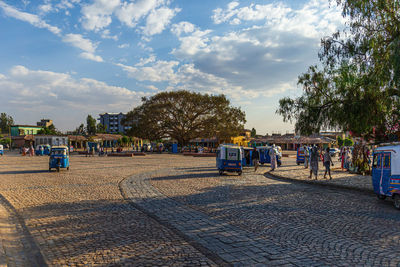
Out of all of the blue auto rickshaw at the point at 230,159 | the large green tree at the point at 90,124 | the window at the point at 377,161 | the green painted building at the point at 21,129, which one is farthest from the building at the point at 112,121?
the window at the point at 377,161

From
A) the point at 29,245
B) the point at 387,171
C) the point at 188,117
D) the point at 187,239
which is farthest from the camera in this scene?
the point at 188,117

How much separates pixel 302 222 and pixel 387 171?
3.98 m

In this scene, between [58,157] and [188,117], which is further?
[188,117]

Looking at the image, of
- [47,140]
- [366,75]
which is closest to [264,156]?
[366,75]

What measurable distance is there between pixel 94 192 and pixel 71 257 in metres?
6.38

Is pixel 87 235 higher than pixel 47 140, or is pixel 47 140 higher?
pixel 47 140

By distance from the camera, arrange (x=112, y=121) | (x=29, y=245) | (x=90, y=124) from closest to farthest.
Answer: (x=29, y=245) → (x=90, y=124) → (x=112, y=121)

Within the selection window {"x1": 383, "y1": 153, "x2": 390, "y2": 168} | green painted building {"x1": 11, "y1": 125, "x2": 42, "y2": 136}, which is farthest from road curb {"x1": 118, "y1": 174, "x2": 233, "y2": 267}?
green painted building {"x1": 11, "y1": 125, "x2": 42, "y2": 136}

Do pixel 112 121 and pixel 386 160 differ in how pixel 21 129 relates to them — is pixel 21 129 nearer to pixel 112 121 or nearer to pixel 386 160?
pixel 112 121

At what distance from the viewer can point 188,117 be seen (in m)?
54.9

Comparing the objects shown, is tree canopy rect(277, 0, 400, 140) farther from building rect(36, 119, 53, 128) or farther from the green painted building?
building rect(36, 119, 53, 128)

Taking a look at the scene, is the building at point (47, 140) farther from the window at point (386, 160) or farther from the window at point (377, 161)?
the window at point (386, 160)

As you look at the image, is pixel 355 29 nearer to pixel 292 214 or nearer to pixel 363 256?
pixel 292 214

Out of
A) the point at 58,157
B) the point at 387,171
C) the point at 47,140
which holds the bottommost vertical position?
the point at 58,157
